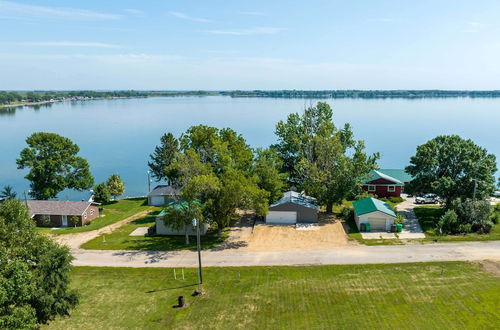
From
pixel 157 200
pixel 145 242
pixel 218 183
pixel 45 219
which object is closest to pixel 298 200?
pixel 218 183

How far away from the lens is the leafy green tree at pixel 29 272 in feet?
58.4

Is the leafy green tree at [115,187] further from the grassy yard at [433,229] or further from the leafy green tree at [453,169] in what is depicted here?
the grassy yard at [433,229]

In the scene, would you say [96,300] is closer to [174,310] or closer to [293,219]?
[174,310]

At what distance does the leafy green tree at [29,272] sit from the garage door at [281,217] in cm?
2625

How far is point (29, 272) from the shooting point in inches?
737

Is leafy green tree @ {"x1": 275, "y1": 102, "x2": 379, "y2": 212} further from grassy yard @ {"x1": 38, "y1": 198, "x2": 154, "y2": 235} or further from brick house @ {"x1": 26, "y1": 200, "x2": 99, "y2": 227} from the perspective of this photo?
brick house @ {"x1": 26, "y1": 200, "x2": 99, "y2": 227}

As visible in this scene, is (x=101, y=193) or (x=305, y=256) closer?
(x=305, y=256)

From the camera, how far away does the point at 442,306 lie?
80.6ft

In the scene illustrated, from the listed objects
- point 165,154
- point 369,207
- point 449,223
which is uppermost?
point 165,154

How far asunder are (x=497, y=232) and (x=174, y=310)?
3340cm

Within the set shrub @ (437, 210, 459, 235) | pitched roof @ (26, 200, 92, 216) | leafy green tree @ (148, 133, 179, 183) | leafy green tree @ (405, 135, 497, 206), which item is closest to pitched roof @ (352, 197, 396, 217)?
shrub @ (437, 210, 459, 235)

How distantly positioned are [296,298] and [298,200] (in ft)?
68.8

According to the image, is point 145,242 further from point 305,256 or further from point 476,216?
point 476,216

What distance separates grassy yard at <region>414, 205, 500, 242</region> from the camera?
37625mm
